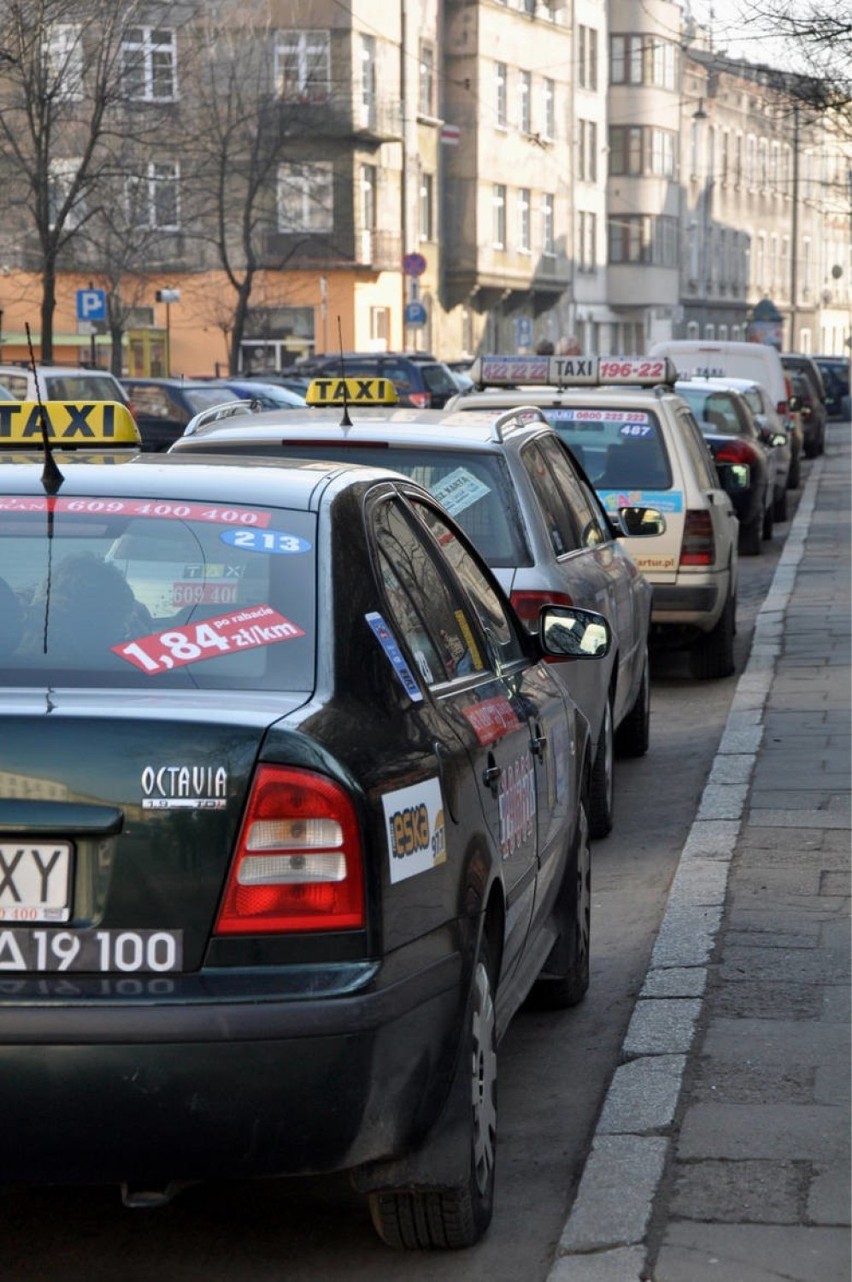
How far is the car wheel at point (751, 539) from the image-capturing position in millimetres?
21812

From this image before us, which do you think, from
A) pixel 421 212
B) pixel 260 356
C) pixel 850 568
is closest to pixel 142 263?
pixel 260 356

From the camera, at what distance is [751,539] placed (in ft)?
72.3

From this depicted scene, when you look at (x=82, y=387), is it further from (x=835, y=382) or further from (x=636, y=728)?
(x=835, y=382)

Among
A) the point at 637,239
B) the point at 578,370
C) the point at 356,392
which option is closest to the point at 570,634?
the point at 356,392

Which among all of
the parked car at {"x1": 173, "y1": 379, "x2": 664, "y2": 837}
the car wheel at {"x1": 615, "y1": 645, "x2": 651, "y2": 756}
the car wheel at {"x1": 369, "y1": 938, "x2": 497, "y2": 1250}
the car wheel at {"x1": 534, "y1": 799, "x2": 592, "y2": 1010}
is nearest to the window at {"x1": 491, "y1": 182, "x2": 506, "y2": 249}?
the car wheel at {"x1": 615, "y1": 645, "x2": 651, "y2": 756}

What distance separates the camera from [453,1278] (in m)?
4.26

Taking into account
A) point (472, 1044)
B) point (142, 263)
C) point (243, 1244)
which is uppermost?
point (142, 263)

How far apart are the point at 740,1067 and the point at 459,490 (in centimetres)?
304

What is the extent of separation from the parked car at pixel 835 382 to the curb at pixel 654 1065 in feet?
178

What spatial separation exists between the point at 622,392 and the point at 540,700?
7489mm

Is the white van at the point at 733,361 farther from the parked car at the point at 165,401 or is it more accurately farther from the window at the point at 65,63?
the window at the point at 65,63

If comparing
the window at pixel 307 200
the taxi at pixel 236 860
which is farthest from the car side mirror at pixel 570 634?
the window at pixel 307 200

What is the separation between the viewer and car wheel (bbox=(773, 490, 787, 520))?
2616 cm

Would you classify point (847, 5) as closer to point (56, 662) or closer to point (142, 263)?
point (56, 662)
